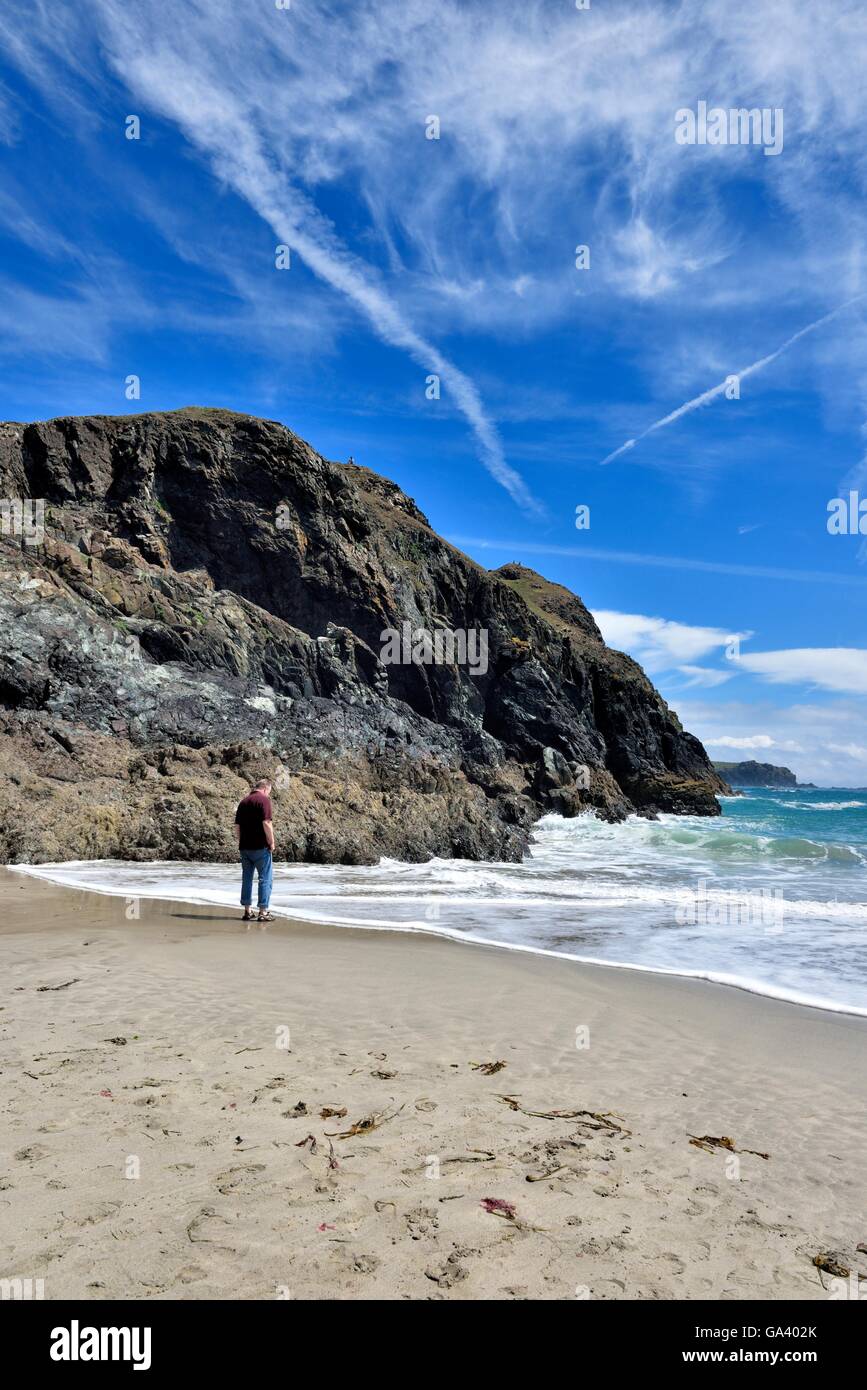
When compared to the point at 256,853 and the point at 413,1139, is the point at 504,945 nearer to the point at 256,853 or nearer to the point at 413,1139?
the point at 256,853

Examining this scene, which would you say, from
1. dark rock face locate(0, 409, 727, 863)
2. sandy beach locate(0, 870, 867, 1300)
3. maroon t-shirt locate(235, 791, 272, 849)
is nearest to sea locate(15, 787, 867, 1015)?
maroon t-shirt locate(235, 791, 272, 849)

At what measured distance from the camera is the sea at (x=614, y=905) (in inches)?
315

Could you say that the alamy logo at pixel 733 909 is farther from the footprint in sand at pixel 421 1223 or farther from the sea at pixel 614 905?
the footprint in sand at pixel 421 1223

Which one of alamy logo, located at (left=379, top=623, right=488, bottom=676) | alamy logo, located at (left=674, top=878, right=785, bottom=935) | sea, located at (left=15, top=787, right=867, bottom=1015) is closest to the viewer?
sea, located at (left=15, top=787, right=867, bottom=1015)

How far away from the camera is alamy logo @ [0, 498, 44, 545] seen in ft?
75.0

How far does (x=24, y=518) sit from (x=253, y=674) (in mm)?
9269

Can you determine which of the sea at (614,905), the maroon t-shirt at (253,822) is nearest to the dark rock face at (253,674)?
the sea at (614,905)
